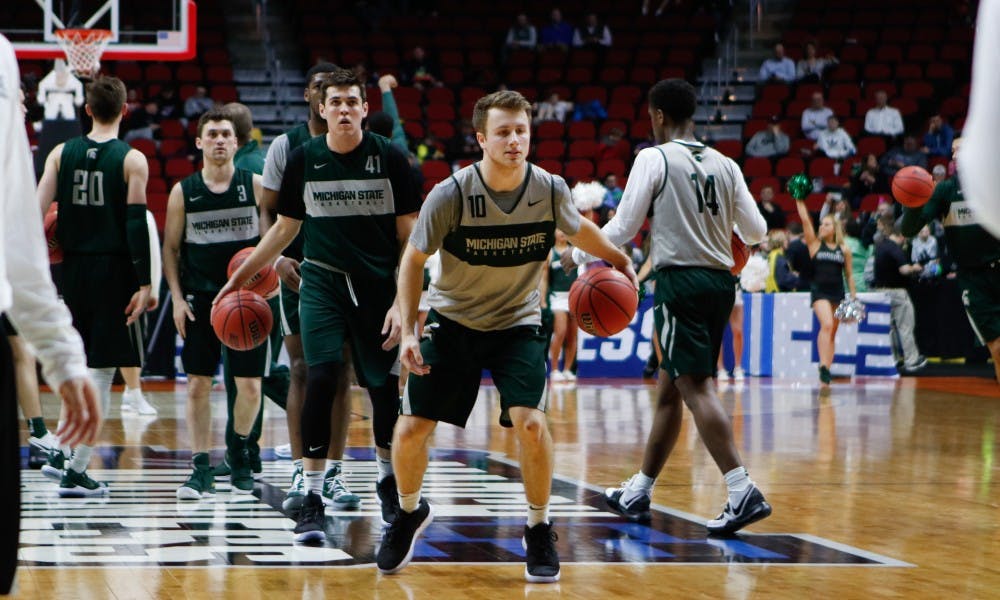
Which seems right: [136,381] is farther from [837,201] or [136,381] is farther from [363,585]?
[837,201]

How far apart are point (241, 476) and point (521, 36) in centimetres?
1787

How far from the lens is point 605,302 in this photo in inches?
220

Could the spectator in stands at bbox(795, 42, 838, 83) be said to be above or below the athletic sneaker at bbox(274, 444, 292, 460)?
above

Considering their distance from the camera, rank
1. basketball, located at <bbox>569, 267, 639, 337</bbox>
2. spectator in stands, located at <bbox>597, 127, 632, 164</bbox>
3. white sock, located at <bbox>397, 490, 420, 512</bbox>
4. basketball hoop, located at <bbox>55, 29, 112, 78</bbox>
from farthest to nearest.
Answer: spectator in stands, located at <bbox>597, 127, 632, 164</bbox> < basketball hoop, located at <bbox>55, 29, 112, 78</bbox> < basketball, located at <bbox>569, 267, 639, 337</bbox> < white sock, located at <bbox>397, 490, 420, 512</bbox>

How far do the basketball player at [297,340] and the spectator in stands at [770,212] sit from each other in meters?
12.7

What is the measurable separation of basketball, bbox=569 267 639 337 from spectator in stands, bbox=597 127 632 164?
15.4 meters

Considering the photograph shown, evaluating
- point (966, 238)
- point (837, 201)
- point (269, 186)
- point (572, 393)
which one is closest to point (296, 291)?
point (269, 186)

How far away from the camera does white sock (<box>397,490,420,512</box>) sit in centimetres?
503

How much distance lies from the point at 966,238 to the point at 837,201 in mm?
6624

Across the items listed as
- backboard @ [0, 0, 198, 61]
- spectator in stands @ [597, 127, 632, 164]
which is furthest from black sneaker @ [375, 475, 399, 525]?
spectator in stands @ [597, 127, 632, 164]

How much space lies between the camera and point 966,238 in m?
8.49

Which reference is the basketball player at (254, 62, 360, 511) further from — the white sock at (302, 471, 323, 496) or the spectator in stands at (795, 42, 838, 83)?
the spectator in stands at (795, 42, 838, 83)

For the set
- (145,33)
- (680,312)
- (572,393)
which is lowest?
(572,393)

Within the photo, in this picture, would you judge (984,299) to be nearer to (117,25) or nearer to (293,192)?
(293,192)
